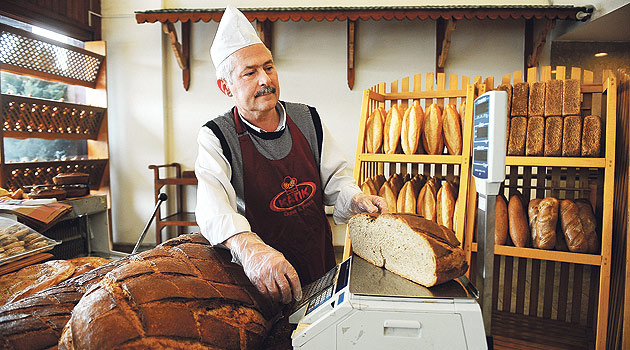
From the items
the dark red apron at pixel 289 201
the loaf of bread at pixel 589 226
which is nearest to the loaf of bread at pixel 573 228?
the loaf of bread at pixel 589 226

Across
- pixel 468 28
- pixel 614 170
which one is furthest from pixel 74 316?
pixel 468 28

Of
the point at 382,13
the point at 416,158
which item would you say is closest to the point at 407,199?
the point at 416,158

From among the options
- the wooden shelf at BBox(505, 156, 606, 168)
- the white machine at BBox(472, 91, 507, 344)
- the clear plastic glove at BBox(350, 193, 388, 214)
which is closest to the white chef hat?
the clear plastic glove at BBox(350, 193, 388, 214)

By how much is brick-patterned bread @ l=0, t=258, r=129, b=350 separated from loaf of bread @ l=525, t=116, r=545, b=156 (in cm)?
188

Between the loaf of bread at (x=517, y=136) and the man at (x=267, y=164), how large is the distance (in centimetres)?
93

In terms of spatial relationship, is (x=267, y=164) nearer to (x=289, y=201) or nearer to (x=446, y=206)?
(x=289, y=201)

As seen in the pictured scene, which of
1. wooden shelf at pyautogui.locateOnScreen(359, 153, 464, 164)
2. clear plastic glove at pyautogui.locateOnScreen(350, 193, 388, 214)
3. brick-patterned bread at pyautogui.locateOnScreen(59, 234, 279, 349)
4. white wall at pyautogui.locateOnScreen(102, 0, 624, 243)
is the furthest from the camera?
white wall at pyautogui.locateOnScreen(102, 0, 624, 243)

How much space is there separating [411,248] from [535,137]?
126 centimetres

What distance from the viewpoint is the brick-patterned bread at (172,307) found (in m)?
0.76

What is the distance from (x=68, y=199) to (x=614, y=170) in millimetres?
3569

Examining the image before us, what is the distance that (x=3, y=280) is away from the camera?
1448 mm

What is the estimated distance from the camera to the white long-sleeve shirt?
3.67 ft

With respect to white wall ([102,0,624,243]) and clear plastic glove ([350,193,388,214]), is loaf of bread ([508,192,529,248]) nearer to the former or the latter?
clear plastic glove ([350,193,388,214])

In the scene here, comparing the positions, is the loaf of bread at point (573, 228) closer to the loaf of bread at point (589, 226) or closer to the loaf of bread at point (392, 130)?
the loaf of bread at point (589, 226)
